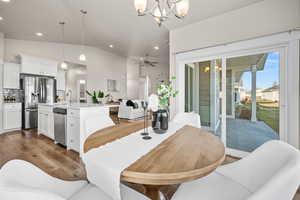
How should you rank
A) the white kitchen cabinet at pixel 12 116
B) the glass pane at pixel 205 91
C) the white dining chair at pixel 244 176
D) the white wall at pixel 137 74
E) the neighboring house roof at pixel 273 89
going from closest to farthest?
the white dining chair at pixel 244 176 < the neighboring house roof at pixel 273 89 < the glass pane at pixel 205 91 < the white kitchen cabinet at pixel 12 116 < the white wall at pixel 137 74

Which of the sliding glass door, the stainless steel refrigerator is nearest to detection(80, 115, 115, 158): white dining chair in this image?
the sliding glass door

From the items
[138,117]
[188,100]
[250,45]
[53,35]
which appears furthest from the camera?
[138,117]

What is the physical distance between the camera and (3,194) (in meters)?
0.47

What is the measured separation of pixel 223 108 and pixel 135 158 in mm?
2374

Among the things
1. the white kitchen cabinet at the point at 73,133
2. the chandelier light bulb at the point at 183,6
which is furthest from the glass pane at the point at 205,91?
the white kitchen cabinet at the point at 73,133

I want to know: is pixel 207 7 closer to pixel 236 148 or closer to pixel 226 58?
pixel 226 58

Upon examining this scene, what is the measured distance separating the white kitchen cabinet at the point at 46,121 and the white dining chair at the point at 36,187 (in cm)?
284

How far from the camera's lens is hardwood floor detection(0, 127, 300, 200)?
1872 mm

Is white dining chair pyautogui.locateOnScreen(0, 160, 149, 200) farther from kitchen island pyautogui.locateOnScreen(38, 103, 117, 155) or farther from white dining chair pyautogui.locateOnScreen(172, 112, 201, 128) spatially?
kitchen island pyautogui.locateOnScreen(38, 103, 117, 155)

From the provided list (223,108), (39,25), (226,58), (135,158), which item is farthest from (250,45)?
(39,25)

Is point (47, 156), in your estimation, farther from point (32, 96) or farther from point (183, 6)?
point (183, 6)

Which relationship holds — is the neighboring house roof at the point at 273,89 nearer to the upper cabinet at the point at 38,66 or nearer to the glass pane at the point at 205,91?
the glass pane at the point at 205,91

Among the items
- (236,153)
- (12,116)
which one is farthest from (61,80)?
(236,153)

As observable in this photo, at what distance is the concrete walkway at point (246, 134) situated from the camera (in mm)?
2400
